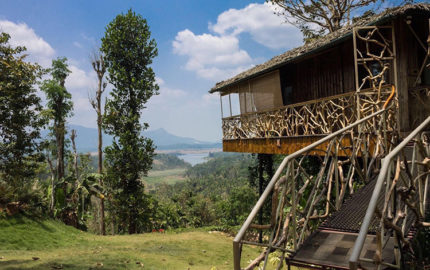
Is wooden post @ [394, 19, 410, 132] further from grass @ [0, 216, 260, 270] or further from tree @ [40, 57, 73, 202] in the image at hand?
tree @ [40, 57, 73, 202]

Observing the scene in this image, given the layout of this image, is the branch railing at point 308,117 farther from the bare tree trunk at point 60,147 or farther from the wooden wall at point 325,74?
the bare tree trunk at point 60,147

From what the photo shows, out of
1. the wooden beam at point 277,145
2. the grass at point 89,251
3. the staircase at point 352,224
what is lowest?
the grass at point 89,251

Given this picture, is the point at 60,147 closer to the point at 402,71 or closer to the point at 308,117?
the point at 308,117

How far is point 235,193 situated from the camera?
30.7 metres

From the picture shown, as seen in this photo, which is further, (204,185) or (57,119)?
(204,185)

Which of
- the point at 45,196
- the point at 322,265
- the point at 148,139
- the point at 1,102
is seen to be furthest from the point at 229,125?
the point at 322,265

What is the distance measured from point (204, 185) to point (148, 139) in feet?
201

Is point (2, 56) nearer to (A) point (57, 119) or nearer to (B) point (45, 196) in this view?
(B) point (45, 196)

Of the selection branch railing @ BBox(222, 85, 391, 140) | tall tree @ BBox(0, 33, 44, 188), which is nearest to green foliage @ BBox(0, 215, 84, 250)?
tall tree @ BBox(0, 33, 44, 188)

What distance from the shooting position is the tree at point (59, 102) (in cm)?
2356

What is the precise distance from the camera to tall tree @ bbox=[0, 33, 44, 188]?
8.09 m

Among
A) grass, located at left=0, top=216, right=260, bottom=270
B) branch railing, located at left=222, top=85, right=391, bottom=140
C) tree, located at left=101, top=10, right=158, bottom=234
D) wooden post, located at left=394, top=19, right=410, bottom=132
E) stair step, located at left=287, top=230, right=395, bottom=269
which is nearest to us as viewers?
stair step, located at left=287, top=230, right=395, bottom=269

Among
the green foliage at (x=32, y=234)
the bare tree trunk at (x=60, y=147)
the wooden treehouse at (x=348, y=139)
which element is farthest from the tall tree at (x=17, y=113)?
the bare tree trunk at (x=60, y=147)

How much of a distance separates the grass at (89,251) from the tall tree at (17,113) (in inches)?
93.0
